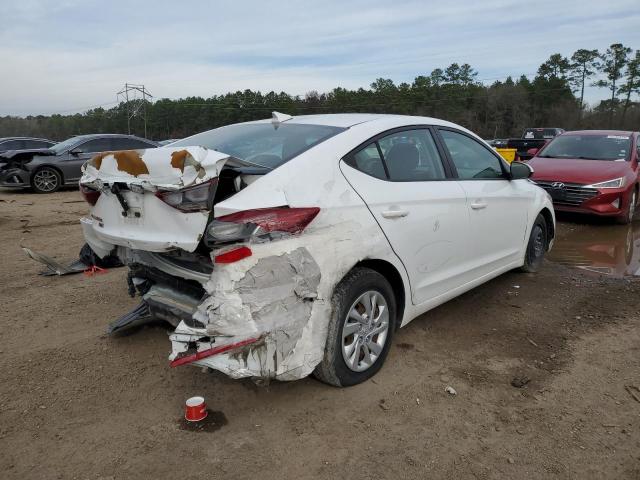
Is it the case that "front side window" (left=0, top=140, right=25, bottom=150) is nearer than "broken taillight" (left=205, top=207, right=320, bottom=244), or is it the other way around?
"broken taillight" (left=205, top=207, right=320, bottom=244)

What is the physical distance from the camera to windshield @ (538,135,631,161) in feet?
30.5

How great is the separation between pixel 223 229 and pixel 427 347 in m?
2.02

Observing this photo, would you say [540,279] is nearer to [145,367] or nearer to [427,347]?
[427,347]

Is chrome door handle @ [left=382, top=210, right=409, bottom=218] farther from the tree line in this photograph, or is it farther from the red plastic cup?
the tree line

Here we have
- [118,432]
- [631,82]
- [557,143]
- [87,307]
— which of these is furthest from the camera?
[631,82]

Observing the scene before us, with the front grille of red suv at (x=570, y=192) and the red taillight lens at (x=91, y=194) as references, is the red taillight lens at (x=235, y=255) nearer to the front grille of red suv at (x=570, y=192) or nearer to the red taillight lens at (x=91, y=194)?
the red taillight lens at (x=91, y=194)

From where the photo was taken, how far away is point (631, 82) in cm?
6650

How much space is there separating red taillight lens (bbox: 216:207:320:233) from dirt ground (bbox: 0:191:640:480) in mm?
1127

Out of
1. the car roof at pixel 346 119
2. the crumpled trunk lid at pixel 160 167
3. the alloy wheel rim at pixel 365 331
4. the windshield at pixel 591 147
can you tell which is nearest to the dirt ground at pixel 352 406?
the alloy wheel rim at pixel 365 331

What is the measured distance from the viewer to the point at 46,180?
13.0m

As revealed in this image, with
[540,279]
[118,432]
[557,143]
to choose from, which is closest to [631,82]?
[557,143]

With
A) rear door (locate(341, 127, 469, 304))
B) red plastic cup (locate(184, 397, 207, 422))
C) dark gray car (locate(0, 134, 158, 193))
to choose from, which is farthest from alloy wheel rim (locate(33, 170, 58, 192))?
red plastic cup (locate(184, 397, 207, 422))

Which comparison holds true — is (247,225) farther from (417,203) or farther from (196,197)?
(417,203)

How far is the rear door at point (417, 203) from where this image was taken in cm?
327
